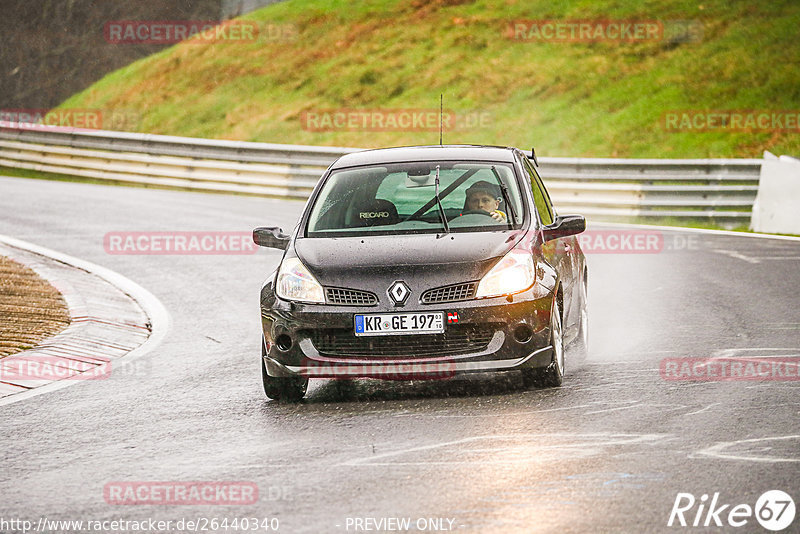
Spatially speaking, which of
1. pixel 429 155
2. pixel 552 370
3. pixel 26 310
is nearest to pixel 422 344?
pixel 552 370

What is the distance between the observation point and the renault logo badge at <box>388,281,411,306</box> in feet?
25.6

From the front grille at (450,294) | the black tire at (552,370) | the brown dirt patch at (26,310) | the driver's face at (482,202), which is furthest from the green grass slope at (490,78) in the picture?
the front grille at (450,294)

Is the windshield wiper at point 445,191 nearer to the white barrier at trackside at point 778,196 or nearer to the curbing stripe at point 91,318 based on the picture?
the curbing stripe at point 91,318

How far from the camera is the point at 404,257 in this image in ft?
26.2

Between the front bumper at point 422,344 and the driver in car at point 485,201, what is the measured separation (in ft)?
3.21

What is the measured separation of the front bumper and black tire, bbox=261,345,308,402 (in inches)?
3.5

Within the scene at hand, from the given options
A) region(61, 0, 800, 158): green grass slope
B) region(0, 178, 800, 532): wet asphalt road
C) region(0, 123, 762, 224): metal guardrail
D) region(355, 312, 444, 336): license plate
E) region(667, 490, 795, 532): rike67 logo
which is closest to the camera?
region(667, 490, 795, 532): rike67 logo

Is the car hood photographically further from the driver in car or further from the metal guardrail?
the metal guardrail

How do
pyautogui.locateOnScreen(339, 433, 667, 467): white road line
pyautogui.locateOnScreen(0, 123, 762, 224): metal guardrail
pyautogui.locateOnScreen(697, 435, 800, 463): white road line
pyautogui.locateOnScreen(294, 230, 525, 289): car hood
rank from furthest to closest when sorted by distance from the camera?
pyautogui.locateOnScreen(0, 123, 762, 224): metal guardrail
pyautogui.locateOnScreen(294, 230, 525, 289): car hood
pyautogui.locateOnScreen(339, 433, 667, 467): white road line
pyautogui.locateOnScreen(697, 435, 800, 463): white road line

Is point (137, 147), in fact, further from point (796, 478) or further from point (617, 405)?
point (796, 478)

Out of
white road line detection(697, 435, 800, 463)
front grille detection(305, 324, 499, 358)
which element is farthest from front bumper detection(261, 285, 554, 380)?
white road line detection(697, 435, 800, 463)

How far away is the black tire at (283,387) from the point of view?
318 inches

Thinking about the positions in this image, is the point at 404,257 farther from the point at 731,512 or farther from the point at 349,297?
the point at 731,512

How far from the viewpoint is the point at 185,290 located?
1335 cm
